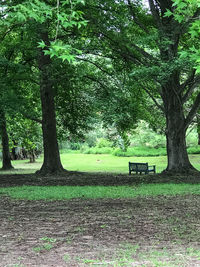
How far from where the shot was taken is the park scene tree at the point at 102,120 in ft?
19.3

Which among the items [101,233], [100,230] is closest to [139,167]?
[100,230]

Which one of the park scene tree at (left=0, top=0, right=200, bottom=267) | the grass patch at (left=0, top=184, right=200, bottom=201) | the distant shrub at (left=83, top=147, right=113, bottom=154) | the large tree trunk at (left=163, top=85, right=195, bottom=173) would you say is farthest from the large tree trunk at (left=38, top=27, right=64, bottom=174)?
the distant shrub at (left=83, top=147, right=113, bottom=154)

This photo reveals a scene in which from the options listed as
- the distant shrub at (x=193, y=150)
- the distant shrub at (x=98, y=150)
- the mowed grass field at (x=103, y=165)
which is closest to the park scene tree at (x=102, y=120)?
the mowed grass field at (x=103, y=165)

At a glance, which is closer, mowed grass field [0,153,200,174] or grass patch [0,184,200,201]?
grass patch [0,184,200,201]

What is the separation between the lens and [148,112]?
2331 cm

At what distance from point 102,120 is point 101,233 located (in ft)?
41.7

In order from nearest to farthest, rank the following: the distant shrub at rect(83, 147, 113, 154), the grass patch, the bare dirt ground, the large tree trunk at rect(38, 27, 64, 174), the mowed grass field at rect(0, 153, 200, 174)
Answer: the bare dirt ground < the grass patch < the large tree trunk at rect(38, 27, 64, 174) < the mowed grass field at rect(0, 153, 200, 174) < the distant shrub at rect(83, 147, 113, 154)

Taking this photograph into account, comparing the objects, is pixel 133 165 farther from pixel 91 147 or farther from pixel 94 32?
pixel 91 147

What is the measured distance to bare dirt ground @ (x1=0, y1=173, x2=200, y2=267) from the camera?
5.09m

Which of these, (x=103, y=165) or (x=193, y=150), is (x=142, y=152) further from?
(x=103, y=165)

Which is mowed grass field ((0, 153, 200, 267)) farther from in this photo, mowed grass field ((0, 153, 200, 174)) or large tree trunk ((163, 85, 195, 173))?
mowed grass field ((0, 153, 200, 174))

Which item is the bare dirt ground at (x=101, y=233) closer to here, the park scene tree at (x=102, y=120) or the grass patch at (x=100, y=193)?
the park scene tree at (x=102, y=120)

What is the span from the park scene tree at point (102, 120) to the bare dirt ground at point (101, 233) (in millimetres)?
19

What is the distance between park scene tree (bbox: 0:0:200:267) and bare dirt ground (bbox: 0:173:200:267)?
0.06ft
